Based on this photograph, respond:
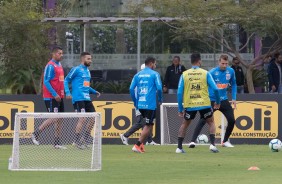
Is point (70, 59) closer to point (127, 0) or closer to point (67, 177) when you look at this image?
point (127, 0)

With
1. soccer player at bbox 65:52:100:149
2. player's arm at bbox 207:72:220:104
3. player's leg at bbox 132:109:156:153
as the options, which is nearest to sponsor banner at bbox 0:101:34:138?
soccer player at bbox 65:52:100:149

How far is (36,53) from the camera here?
30406mm

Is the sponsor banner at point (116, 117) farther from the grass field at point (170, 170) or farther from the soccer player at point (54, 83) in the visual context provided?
the grass field at point (170, 170)

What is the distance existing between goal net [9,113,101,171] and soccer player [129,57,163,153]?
2.79m

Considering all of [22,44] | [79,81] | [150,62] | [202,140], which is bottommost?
[202,140]

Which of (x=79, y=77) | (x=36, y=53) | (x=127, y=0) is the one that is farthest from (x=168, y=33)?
(x=79, y=77)

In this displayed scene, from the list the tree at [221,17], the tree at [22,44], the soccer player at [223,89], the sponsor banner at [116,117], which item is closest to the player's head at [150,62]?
A: the soccer player at [223,89]

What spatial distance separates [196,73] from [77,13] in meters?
15.2

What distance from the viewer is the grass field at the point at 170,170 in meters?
12.7

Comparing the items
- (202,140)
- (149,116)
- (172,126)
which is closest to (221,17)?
(172,126)

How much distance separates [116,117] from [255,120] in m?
3.46

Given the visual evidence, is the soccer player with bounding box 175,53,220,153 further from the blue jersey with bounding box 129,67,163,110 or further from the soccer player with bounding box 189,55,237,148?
the soccer player with bounding box 189,55,237,148

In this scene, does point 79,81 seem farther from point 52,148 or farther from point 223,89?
point 52,148

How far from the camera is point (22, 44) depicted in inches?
1193
